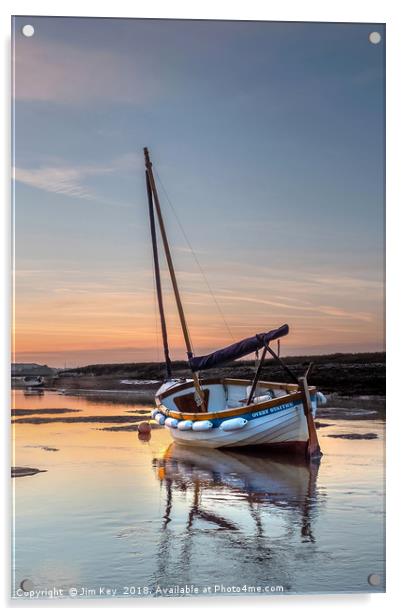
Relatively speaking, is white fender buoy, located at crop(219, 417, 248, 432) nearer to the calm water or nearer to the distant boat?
the calm water

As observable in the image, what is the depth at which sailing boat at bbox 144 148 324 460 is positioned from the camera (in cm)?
783

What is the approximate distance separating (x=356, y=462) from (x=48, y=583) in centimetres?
331

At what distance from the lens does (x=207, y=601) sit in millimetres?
5512

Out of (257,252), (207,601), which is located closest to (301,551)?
(207,601)

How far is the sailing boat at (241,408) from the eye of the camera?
7.83 metres

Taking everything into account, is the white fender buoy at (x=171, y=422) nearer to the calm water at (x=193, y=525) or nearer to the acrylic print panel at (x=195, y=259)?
the calm water at (x=193, y=525)

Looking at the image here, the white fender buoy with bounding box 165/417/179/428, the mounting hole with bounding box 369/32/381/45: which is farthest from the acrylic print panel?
the white fender buoy with bounding box 165/417/179/428

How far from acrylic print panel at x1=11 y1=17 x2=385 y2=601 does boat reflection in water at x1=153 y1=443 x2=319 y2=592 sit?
0.02 metres

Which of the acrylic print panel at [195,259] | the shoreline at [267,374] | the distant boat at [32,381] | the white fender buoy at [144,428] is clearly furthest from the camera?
the white fender buoy at [144,428]

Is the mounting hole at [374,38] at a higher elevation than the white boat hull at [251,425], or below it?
higher

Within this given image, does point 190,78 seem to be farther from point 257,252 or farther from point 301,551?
point 301,551
